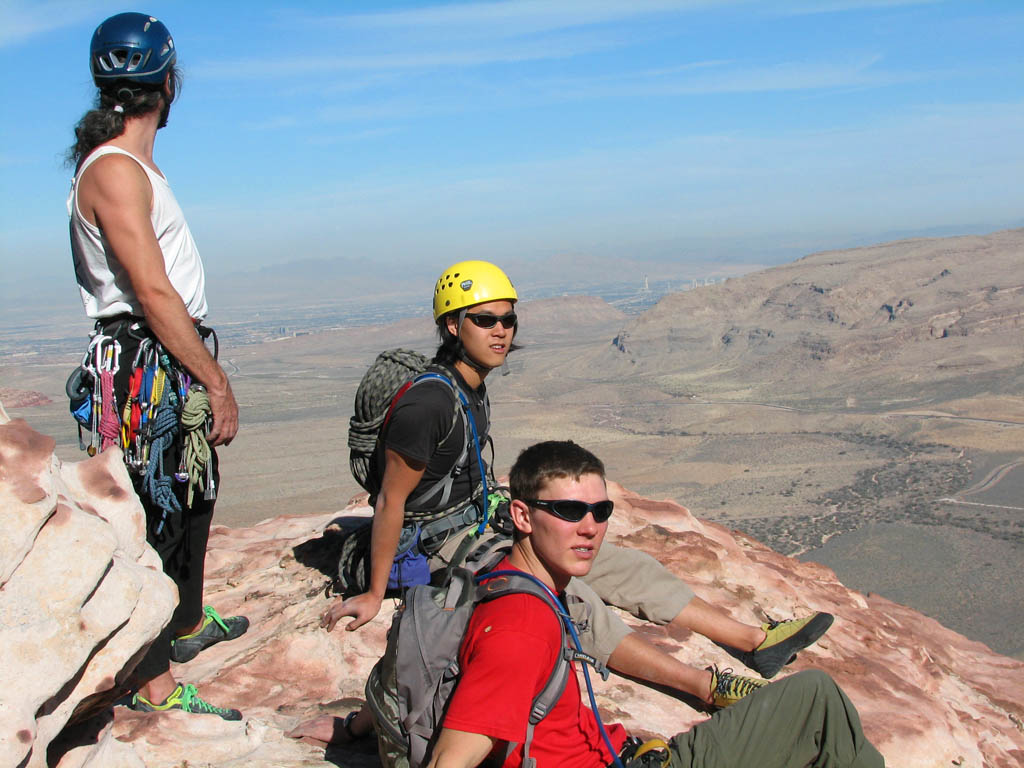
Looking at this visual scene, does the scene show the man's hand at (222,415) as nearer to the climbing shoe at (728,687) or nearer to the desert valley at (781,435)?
the desert valley at (781,435)

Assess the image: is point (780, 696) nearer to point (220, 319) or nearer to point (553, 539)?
point (553, 539)

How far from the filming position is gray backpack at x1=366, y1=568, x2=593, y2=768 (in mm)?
2439

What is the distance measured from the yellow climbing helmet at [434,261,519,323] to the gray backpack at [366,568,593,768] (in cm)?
176

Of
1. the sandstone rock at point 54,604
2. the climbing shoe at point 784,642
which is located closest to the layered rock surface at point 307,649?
the sandstone rock at point 54,604

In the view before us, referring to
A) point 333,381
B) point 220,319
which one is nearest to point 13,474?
point 333,381

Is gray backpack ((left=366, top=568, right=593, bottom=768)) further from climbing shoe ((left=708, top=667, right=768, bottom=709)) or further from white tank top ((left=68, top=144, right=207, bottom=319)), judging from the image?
white tank top ((left=68, top=144, right=207, bottom=319))

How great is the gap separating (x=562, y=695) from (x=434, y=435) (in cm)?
147

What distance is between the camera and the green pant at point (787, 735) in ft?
9.21

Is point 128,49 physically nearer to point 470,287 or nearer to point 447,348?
point 470,287

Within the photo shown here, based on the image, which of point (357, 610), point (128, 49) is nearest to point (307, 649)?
point (357, 610)

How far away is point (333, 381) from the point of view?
7800 cm

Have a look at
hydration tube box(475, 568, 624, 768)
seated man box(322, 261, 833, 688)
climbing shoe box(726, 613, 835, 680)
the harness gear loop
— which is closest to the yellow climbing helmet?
seated man box(322, 261, 833, 688)

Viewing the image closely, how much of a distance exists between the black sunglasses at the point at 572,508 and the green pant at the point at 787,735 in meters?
0.82

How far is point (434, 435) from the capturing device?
375 cm
